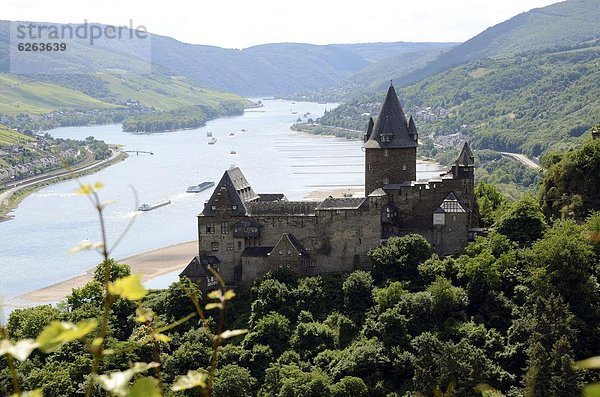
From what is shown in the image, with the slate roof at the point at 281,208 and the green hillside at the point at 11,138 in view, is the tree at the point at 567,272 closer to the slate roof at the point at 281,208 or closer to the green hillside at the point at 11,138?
the slate roof at the point at 281,208

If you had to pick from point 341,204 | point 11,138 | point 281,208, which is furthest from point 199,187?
point 341,204

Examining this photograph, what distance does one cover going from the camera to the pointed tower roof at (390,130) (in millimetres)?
33812

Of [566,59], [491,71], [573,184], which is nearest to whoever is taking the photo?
[573,184]

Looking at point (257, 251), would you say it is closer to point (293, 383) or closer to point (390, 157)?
point (390, 157)

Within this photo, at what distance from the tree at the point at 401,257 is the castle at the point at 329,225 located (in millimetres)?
826

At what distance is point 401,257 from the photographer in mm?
31172

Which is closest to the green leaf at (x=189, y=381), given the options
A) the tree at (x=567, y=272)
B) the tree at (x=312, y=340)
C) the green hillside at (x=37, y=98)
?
the tree at (x=567, y=272)

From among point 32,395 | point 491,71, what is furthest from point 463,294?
point 491,71

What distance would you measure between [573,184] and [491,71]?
392 feet

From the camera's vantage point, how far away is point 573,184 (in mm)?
34312

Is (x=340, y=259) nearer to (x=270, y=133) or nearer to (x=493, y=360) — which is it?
(x=493, y=360)

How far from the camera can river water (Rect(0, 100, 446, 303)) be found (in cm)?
5584

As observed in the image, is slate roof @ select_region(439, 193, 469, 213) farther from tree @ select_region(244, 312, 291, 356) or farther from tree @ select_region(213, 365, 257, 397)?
tree @ select_region(213, 365, 257, 397)

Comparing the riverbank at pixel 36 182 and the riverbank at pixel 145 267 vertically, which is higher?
the riverbank at pixel 36 182
